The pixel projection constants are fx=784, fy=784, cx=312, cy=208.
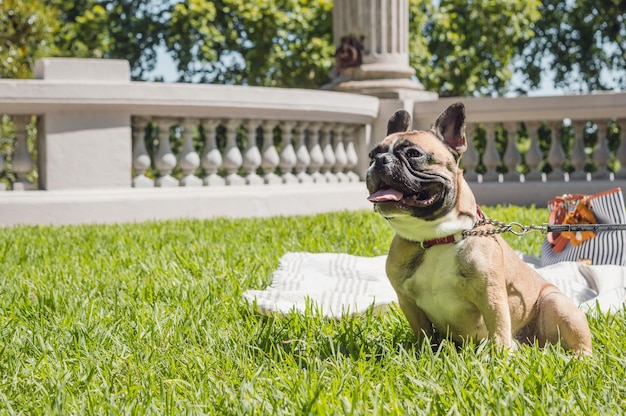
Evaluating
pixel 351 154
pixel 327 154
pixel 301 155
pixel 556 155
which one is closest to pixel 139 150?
pixel 301 155

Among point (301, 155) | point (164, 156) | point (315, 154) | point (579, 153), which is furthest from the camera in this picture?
point (579, 153)

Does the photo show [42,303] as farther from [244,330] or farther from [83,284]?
[244,330]

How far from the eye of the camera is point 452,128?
2875mm

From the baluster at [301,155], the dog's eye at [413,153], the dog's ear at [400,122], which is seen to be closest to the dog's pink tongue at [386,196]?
the dog's eye at [413,153]

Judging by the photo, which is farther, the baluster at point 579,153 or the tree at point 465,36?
the tree at point 465,36

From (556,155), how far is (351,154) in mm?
2587

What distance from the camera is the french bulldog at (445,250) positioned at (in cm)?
271

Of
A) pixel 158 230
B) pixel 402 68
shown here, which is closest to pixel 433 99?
pixel 402 68

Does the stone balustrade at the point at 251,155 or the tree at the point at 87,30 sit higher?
the tree at the point at 87,30

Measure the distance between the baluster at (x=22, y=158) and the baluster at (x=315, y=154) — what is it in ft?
10.4

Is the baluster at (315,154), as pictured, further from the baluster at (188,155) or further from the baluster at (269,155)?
the baluster at (188,155)

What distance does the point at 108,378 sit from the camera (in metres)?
2.87

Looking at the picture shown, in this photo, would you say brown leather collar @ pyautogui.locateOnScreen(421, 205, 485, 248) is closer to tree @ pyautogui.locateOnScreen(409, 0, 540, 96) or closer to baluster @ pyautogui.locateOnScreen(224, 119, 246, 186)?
baluster @ pyautogui.locateOnScreen(224, 119, 246, 186)

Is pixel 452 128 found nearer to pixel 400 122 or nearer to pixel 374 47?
pixel 400 122
